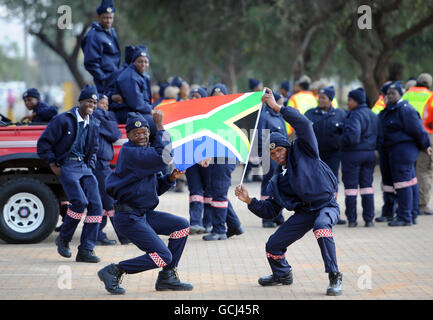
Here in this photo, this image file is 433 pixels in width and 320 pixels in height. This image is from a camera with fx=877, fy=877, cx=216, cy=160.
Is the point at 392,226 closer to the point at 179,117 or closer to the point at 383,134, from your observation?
the point at 383,134

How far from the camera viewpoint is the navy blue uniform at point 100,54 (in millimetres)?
12414

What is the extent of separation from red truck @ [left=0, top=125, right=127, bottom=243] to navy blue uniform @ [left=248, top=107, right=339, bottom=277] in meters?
3.95

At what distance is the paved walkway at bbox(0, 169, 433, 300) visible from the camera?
8375mm

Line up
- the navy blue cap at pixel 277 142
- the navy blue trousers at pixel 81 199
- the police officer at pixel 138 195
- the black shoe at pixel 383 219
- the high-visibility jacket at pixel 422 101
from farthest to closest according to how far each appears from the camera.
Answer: the high-visibility jacket at pixel 422 101 → the black shoe at pixel 383 219 → the navy blue trousers at pixel 81 199 → the navy blue cap at pixel 277 142 → the police officer at pixel 138 195

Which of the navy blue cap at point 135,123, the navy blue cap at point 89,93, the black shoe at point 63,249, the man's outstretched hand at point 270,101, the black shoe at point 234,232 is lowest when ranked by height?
the black shoe at point 234,232

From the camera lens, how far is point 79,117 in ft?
34.1

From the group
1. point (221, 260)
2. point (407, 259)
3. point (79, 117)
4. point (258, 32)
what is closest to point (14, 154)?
point (79, 117)

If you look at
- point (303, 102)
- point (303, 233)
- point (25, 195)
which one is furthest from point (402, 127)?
point (25, 195)

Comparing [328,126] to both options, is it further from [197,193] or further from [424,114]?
[197,193]

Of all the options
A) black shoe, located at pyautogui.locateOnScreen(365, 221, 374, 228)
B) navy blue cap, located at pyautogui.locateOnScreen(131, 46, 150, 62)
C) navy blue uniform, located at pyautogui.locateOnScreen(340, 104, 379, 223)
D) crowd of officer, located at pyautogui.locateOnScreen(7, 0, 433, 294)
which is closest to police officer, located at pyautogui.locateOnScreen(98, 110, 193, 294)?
crowd of officer, located at pyautogui.locateOnScreen(7, 0, 433, 294)

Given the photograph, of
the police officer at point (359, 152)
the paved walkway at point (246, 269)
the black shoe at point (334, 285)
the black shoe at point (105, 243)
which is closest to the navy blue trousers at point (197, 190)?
the paved walkway at point (246, 269)

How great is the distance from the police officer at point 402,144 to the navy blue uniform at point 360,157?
314 mm

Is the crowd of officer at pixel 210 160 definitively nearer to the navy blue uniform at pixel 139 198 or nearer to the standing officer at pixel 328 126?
the standing officer at pixel 328 126

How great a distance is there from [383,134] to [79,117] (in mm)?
5237
